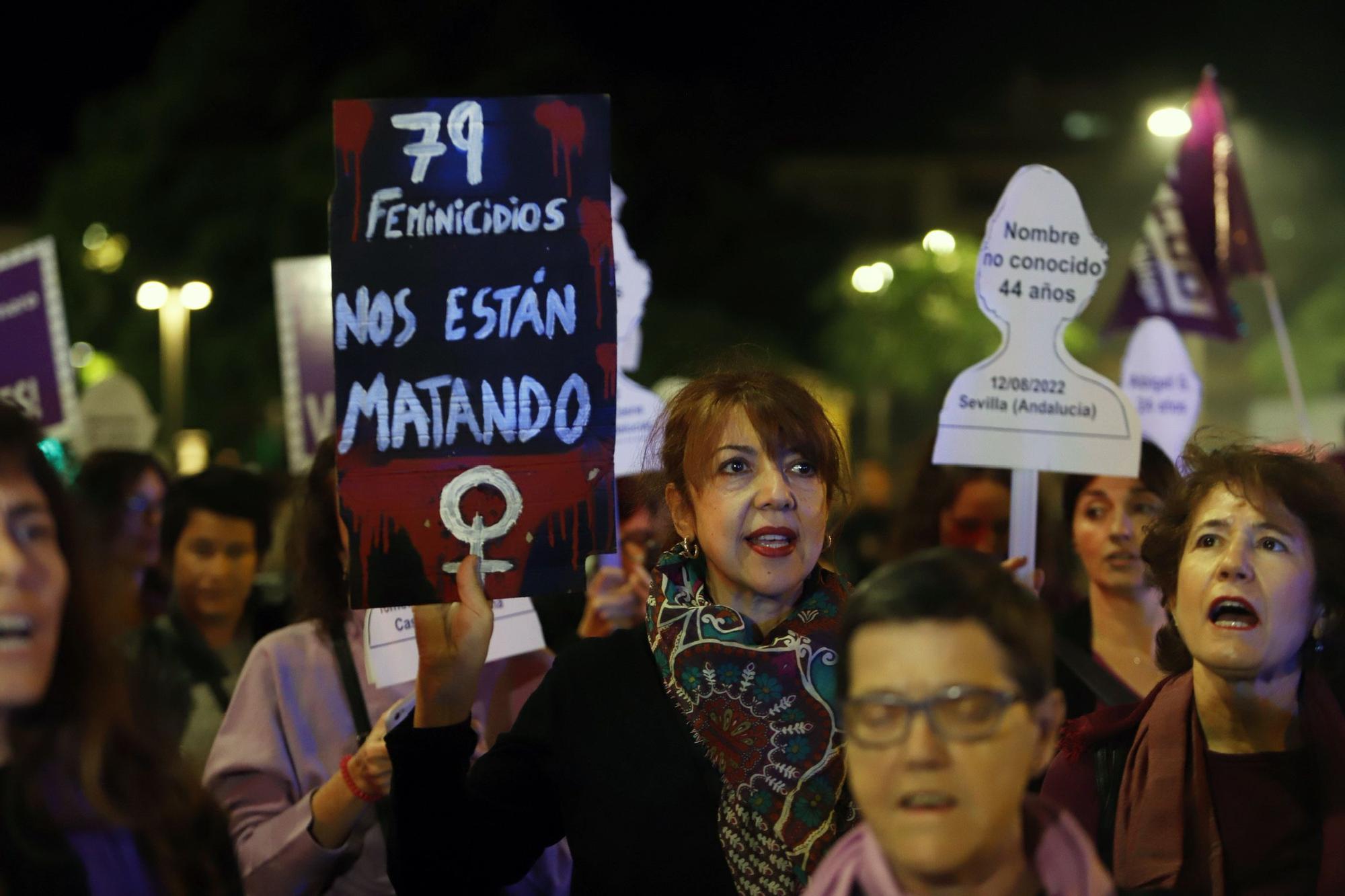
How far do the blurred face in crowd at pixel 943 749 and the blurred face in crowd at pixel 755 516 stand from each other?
98 centimetres

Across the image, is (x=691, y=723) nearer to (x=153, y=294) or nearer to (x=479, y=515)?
(x=479, y=515)

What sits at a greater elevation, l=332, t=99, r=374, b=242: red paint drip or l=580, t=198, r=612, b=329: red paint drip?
l=332, t=99, r=374, b=242: red paint drip

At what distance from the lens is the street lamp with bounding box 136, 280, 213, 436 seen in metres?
21.2

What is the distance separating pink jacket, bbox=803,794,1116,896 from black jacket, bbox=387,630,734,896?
670 millimetres

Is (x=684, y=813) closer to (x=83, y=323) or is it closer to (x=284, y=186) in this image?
(x=284, y=186)

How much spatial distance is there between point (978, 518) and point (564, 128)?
2.69 meters

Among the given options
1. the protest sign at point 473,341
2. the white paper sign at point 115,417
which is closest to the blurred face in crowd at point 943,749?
the protest sign at point 473,341

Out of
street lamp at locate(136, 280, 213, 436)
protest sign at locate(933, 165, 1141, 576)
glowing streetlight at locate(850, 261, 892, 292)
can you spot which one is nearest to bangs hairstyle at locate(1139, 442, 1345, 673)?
protest sign at locate(933, 165, 1141, 576)

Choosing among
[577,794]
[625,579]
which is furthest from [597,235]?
[625,579]

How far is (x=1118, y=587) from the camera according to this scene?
4.70m

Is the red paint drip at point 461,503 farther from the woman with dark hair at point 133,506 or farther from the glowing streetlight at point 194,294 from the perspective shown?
the glowing streetlight at point 194,294

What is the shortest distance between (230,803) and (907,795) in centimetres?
215

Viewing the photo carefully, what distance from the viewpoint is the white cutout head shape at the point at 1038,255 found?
434 cm

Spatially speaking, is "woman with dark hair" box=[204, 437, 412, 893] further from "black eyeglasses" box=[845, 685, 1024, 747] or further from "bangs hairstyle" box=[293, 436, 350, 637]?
"black eyeglasses" box=[845, 685, 1024, 747]
